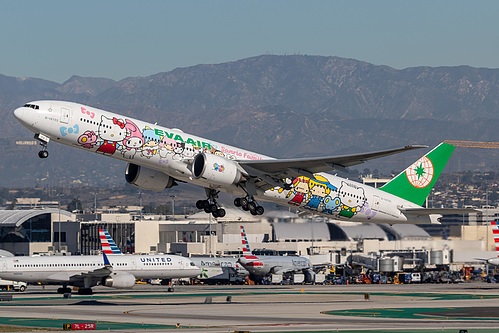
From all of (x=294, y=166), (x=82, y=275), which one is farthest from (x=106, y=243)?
(x=294, y=166)

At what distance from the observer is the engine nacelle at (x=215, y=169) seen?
5912cm

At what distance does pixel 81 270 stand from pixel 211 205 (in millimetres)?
30478

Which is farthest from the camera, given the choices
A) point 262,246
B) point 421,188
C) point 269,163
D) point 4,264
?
point 262,246

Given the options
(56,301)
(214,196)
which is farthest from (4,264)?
(214,196)

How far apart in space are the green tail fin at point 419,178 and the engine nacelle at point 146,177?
20054 mm

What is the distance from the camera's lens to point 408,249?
129 metres

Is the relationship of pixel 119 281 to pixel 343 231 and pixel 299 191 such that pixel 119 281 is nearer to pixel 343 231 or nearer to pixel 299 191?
pixel 299 191

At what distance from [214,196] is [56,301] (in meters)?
24.6

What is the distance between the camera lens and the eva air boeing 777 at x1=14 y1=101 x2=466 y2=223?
5534cm

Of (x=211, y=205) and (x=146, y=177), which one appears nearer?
(x=146, y=177)

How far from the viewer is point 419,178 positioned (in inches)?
2936

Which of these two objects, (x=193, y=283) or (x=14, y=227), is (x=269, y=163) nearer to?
(x=193, y=283)

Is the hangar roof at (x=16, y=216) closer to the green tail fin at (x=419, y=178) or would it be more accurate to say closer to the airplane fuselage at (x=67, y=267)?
the airplane fuselage at (x=67, y=267)

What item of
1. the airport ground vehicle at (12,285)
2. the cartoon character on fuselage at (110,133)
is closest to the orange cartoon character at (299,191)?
the cartoon character on fuselage at (110,133)
